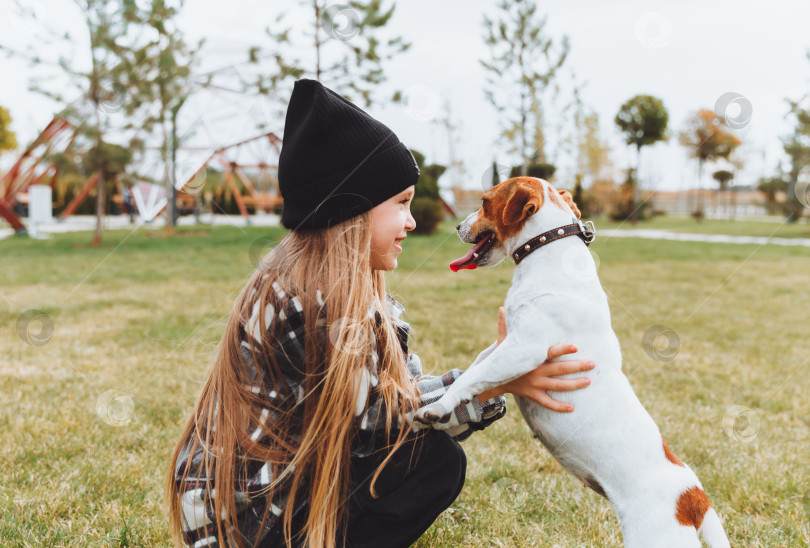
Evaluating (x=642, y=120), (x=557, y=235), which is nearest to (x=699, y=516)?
(x=557, y=235)

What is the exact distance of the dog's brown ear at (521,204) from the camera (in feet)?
5.84

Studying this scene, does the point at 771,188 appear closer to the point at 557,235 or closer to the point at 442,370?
the point at 442,370

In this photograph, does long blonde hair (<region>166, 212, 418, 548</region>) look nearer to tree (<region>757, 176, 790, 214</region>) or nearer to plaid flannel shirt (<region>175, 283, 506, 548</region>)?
plaid flannel shirt (<region>175, 283, 506, 548</region>)

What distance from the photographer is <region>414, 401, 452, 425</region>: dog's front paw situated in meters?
1.71

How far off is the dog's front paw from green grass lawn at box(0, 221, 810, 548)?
75 cm

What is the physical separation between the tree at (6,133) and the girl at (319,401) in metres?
35.8

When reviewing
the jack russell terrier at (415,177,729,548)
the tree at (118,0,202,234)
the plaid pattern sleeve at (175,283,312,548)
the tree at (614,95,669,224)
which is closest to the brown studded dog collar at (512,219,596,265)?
the jack russell terrier at (415,177,729,548)

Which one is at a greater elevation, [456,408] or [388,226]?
[388,226]

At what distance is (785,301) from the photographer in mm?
8305

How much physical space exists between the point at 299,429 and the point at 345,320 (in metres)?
0.40

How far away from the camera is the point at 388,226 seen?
2.01 metres

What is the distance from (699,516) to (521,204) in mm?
973

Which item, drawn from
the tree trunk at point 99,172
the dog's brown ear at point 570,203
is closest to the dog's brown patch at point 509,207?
the dog's brown ear at point 570,203

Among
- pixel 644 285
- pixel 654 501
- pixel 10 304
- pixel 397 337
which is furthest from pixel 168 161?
pixel 654 501
